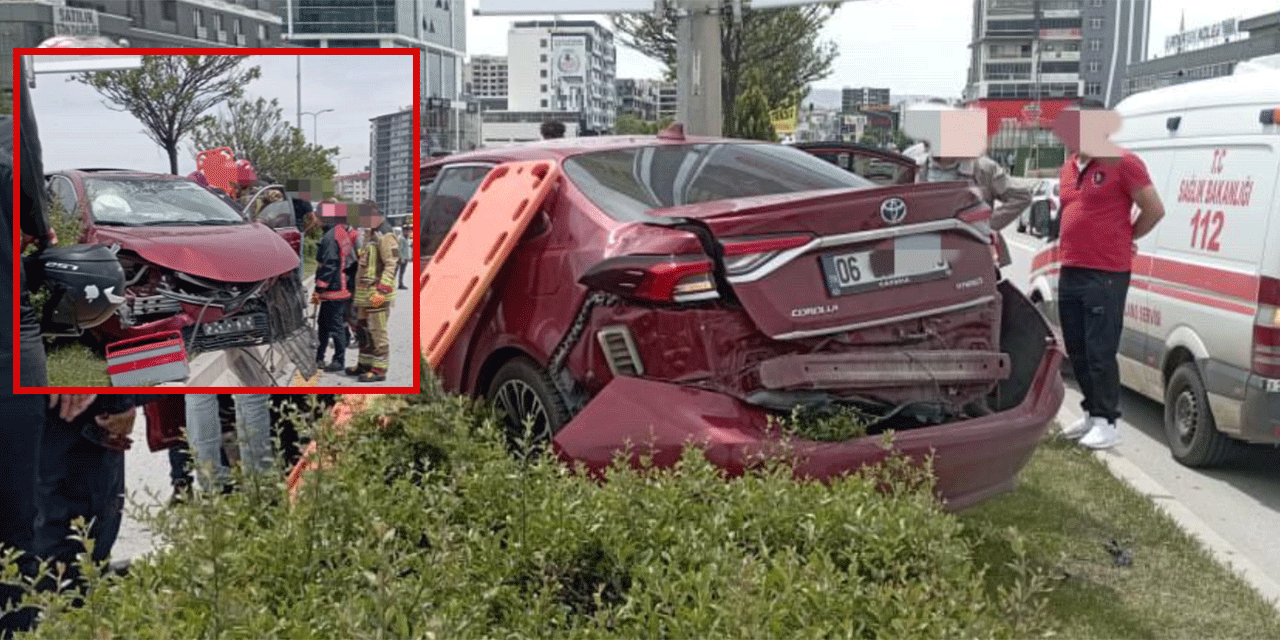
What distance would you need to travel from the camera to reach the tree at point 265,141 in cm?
296

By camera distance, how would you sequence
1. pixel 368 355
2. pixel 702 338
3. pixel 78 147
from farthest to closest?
1. pixel 702 338
2. pixel 368 355
3. pixel 78 147

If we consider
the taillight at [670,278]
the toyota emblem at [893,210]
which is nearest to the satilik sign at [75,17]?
the taillight at [670,278]

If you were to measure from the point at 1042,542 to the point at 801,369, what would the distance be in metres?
1.67

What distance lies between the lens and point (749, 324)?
466 cm

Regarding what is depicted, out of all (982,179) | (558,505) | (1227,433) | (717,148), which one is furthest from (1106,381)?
(558,505)

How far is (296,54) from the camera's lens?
9.84 feet

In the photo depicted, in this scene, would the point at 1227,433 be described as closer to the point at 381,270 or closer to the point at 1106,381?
the point at 1106,381

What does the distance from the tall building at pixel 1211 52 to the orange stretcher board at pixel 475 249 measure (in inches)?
2917

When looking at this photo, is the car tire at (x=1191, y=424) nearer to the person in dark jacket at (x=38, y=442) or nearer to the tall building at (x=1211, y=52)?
the person in dark jacket at (x=38, y=442)

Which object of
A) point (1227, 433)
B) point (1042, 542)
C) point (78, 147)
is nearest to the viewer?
point (78, 147)

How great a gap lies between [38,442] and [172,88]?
3.58 ft

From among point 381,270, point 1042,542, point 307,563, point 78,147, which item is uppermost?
point 78,147

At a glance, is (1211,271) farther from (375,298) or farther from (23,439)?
(23,439)

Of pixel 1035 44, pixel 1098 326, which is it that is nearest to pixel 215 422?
pixel 1098 326
